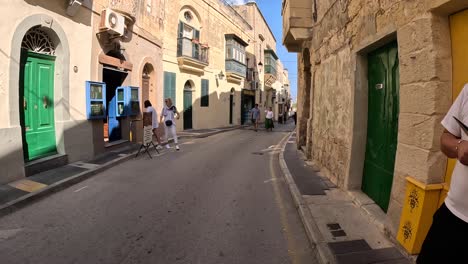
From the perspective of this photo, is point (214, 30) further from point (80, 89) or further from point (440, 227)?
point (440, 227)

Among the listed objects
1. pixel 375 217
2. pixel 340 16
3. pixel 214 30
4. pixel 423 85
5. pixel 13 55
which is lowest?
pixel 375 217

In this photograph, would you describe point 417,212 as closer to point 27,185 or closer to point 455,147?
point 455,147

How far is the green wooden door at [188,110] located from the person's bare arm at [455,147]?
17.7 metres

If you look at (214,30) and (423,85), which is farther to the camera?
(214,30)

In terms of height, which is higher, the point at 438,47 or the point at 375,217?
the point at 438,47

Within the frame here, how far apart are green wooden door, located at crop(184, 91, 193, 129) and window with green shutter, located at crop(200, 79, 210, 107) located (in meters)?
1.15

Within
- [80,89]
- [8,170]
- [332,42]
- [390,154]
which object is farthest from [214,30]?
[390,154]

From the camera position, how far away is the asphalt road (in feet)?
11.4

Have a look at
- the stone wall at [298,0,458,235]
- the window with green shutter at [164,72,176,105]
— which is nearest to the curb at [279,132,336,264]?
the stone wall at [298,0,458,235]

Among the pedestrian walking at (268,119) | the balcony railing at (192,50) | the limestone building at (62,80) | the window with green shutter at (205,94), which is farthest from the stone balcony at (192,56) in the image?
the limestone building at (62,80)

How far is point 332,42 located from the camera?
656cm

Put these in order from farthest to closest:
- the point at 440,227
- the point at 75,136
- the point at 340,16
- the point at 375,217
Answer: the point at 75,136 < the point at 340,16 < the point at 375,217 < the point at 440,227

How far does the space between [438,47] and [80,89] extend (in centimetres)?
815

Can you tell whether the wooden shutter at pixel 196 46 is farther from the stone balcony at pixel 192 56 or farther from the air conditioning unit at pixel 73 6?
the air conditioning unit at pixel 73 6
